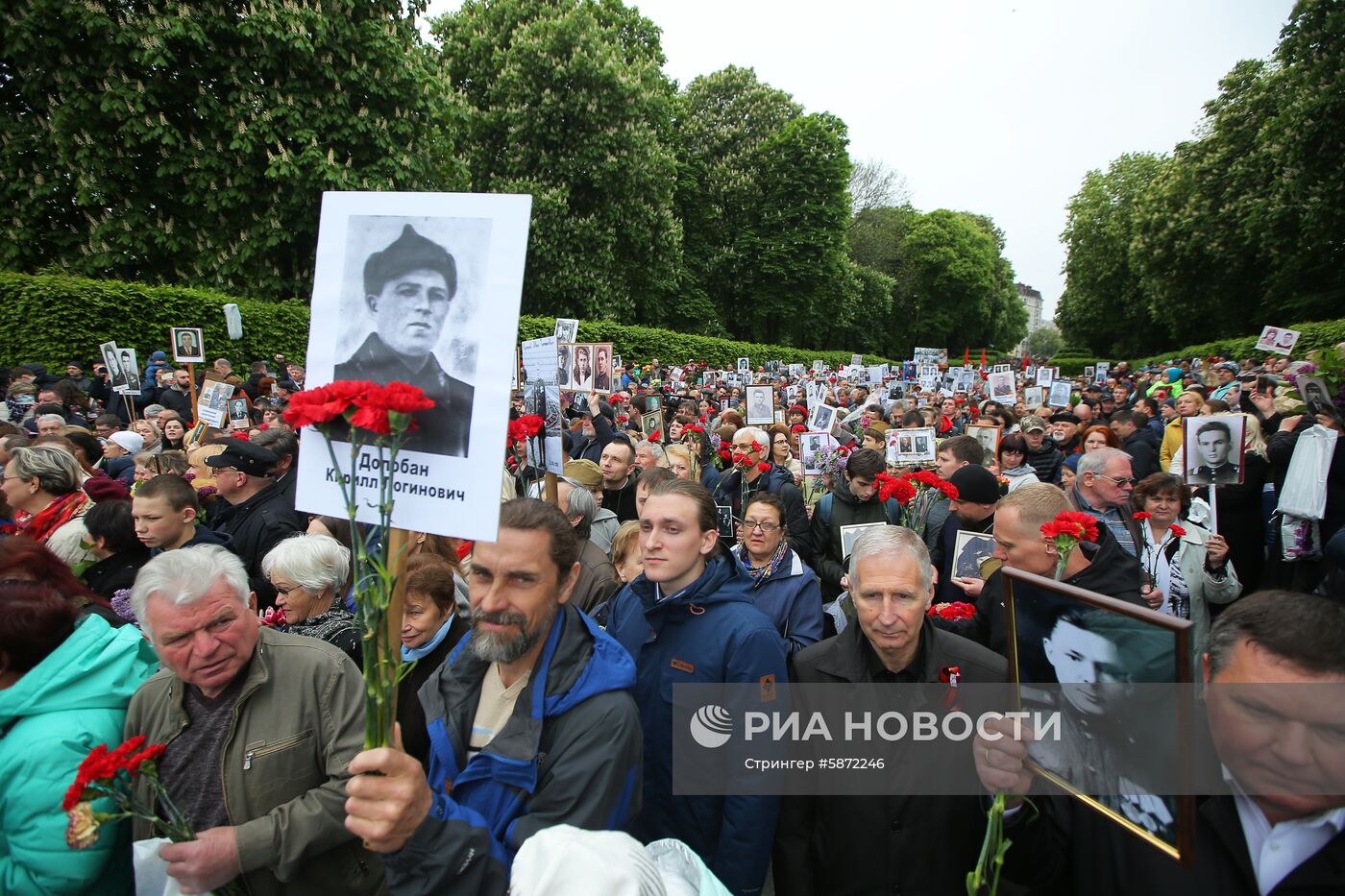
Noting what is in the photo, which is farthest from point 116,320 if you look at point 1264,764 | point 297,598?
point 1264,764

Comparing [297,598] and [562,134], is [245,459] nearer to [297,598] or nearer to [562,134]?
[297,598]

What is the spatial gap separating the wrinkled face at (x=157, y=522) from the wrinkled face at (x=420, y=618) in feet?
6.01

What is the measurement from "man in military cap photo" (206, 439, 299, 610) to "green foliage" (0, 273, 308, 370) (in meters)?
10.2

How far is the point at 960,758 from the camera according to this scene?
2.62 metres

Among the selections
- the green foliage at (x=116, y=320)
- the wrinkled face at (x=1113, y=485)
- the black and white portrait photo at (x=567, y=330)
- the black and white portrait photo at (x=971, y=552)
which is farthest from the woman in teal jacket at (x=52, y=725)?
the green foliage at (x=116, y=320)

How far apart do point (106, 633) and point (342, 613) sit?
0.99 m

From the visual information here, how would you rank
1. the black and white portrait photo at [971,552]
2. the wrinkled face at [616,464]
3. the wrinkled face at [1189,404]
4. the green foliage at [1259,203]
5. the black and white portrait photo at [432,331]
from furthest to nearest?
the green foliage at [1259,203] → the wrinkled face at [1189,404] → the wrinkled face at [616,464] → the black and white portrait photo at [971,552] → the black and white portrait photo at [432,331]

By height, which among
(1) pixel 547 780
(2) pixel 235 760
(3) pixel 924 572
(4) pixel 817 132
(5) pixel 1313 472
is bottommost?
(2) pixel 235 760

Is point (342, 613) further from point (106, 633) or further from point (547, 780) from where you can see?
point (547, 780)

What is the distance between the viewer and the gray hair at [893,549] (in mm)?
2768

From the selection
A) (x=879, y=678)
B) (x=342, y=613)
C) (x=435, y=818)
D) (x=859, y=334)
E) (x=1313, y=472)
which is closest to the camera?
(x=435, y=818)

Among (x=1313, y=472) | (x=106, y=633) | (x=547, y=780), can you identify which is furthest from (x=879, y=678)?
(x=1313, y=472)

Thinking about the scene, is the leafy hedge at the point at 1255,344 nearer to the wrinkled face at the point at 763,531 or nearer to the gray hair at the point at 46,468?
the wrinkled face at the point at 763,531

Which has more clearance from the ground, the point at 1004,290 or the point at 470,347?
the point at 1004,290
